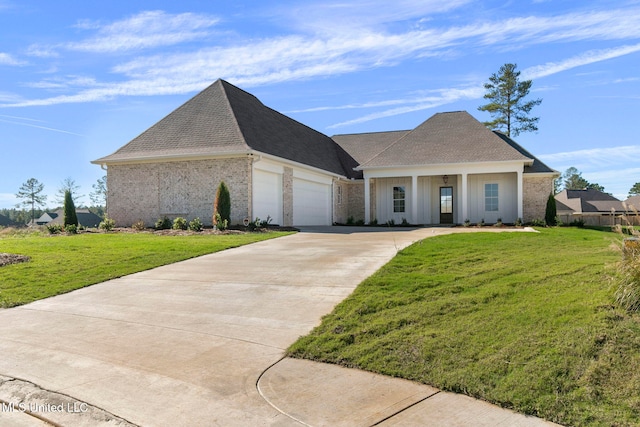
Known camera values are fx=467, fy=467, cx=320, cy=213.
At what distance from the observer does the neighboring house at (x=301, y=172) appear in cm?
1936

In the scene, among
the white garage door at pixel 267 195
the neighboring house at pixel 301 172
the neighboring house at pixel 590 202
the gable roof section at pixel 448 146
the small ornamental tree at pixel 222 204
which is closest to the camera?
the small ornamental tree at pixel 222 204

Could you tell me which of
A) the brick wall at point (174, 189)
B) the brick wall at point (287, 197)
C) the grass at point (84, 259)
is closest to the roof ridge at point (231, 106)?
the brick wall at point (174, 189)

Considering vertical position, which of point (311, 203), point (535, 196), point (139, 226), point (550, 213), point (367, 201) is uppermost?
point (535, 196)

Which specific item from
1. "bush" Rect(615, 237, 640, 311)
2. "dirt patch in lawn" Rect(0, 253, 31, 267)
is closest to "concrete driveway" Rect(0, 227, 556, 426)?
"bush" Rect(615, 237, 640, 311)

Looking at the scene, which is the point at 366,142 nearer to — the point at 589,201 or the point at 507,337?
the point at 589,201

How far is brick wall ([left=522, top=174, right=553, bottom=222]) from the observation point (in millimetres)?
23886

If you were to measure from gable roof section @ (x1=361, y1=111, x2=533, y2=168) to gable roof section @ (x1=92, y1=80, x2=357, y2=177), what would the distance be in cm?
423

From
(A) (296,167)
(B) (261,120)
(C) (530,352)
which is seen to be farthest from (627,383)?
(B) (261,120)

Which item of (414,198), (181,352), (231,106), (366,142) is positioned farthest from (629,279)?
(366,142)

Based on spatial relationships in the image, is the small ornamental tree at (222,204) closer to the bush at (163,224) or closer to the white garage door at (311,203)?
the bush at (163,224)

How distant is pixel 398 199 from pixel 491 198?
494 cm

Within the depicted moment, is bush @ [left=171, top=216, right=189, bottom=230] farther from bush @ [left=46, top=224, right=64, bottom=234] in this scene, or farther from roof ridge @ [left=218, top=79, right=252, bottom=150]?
bush @ [left=46, top=224, right=64, bottom=234]

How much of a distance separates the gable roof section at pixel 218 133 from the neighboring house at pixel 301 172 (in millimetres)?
62

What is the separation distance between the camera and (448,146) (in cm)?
2484
